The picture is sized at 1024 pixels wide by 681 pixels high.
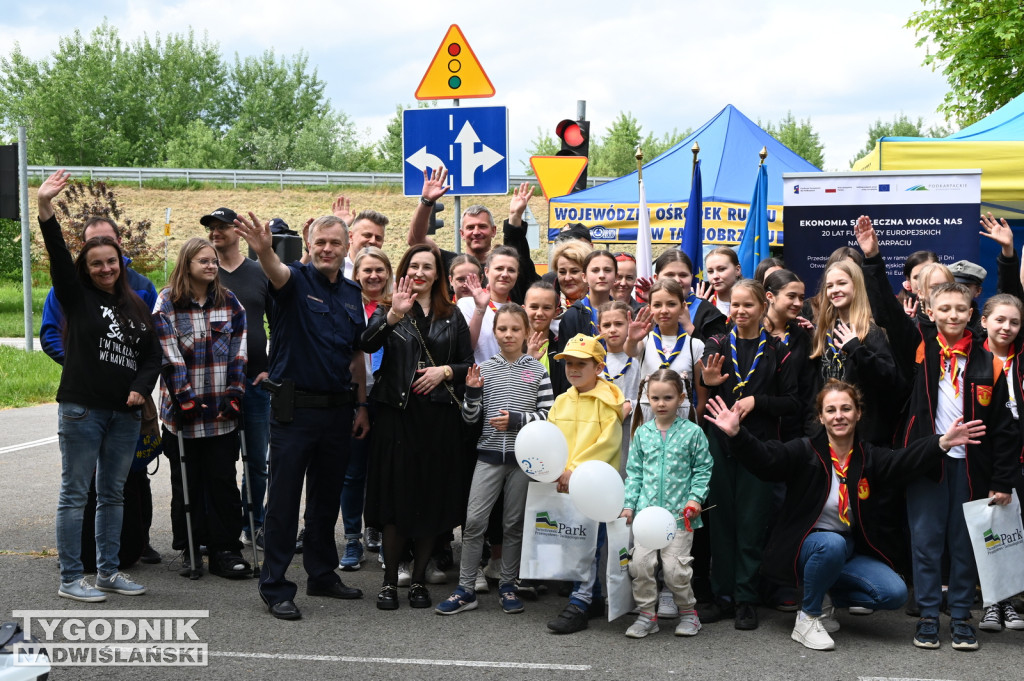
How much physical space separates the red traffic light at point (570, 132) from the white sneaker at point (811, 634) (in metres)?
8.53

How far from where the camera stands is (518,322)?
5.75 meters

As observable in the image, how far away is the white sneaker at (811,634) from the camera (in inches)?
196

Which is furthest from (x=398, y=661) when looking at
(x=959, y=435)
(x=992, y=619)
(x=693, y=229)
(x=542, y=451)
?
(x=693, y=229)

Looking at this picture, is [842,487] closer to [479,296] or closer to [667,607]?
[667,607]

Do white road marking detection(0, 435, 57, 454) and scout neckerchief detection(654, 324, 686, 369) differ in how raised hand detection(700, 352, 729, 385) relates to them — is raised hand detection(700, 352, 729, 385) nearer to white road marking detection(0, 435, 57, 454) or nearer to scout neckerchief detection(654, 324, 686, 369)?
scout neckerchief detection(654, 324, 686, 369)

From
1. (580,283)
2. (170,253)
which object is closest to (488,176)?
(580,283)

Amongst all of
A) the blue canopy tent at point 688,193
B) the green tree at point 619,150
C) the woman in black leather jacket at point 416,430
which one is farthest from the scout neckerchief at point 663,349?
the green tree at point 619,150

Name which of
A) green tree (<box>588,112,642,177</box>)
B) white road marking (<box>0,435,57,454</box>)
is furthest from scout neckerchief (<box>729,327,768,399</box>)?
green tree (<box>588,112,642,177</box>)

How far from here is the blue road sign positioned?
8000mm

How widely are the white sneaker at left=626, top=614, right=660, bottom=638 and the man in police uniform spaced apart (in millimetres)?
1695

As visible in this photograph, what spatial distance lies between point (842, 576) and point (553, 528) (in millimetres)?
1590

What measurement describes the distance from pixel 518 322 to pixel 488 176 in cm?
259

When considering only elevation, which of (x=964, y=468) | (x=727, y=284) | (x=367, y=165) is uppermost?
(x=367, y=165)

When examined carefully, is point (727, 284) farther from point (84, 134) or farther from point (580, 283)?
point (84, 134)
